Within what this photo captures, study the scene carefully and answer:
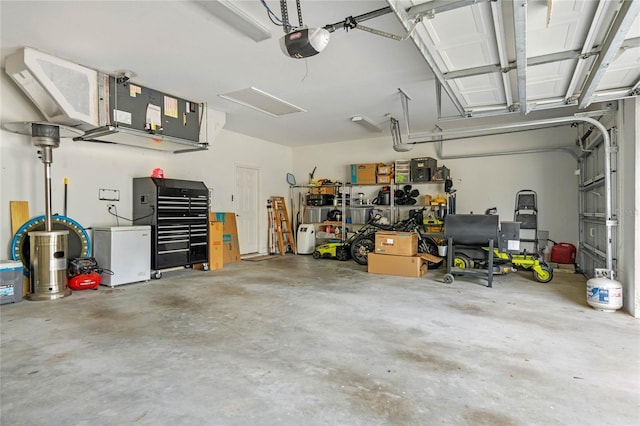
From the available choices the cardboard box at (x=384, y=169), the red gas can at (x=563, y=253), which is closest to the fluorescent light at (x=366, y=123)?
the cardboard box at (x=384, y=169)

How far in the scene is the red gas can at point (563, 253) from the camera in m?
5.73

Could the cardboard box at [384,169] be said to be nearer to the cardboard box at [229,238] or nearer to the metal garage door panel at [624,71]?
the cardboard box at [229,238]

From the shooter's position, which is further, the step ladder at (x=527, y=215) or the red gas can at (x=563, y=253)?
the step ladder at (x=527, y=215)

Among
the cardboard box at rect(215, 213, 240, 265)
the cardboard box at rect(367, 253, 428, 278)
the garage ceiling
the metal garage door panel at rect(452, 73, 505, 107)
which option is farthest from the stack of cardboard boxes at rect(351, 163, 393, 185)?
the metal garage door panel at rect(452, 73, 505, 107)

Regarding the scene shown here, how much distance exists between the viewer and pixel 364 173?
7488 millimetres

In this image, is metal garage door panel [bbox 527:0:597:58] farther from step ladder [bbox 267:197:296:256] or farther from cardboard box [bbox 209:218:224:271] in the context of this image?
step ladder [bbox 267:197:296:256]

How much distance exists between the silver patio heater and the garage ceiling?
2.81ft

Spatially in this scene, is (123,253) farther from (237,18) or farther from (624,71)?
(624,71)

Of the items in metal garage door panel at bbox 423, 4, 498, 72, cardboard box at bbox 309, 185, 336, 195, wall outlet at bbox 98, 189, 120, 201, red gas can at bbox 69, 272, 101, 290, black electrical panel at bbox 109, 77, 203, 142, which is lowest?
red gas can at bbox 69, 272, 101, 290

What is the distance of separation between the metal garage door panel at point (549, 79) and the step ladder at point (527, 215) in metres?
3.28

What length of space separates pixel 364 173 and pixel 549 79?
4.67 metres

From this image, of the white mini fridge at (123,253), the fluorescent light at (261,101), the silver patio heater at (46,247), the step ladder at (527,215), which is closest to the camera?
the silver patio heater at (46,247)

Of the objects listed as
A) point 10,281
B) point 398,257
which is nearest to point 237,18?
point 10,281

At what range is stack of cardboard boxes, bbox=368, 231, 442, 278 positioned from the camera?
526cm
